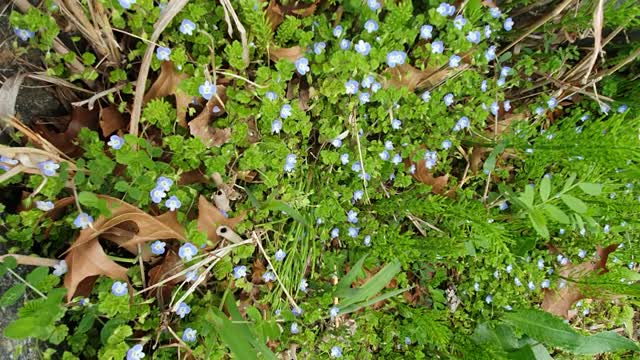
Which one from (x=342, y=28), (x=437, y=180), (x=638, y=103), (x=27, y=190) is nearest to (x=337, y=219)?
(x=437, y=180)

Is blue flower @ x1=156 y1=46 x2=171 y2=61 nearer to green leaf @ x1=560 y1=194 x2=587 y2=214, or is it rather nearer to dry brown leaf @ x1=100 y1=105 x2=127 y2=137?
dry brown leaf @ x1=100 y1=105 x2=127 y2=137

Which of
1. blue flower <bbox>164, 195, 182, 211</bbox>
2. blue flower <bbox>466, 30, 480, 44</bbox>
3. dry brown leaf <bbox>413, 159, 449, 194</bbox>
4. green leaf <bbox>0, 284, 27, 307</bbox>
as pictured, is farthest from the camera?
dry brown leaf <bbox>413, 159, 449, 194</bbox>

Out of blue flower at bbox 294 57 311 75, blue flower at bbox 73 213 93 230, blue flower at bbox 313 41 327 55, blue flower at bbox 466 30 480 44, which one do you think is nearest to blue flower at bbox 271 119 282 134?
blue flower at bbox 294 57 311 75

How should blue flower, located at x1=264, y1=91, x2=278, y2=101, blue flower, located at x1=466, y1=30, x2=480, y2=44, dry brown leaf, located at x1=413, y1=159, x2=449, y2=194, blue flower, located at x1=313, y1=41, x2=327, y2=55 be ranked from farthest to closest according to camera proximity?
dry brown leaf, located at x1=413, y1=159, x2=449, y2=194 → blue flower, located at x1=466, y1=30, x2=480, y2=44 → blue flower, located at x1=313, y1=41, x2=327, y2=55 → blue flower, located at x1=264, y1=91, x2=278, y2=101

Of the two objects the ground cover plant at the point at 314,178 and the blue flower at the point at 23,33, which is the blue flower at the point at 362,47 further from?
the blue flower at the point at 23,33

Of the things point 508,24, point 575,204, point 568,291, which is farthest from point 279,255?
point 568,291

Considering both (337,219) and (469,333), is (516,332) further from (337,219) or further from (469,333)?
(337,219)
